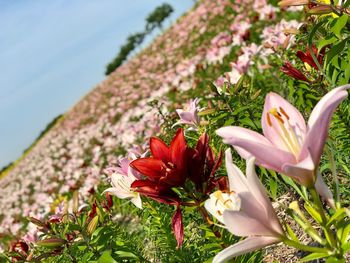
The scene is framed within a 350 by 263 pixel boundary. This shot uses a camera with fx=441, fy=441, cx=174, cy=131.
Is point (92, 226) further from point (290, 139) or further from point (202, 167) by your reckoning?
point (290, 139)

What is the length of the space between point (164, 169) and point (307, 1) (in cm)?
99

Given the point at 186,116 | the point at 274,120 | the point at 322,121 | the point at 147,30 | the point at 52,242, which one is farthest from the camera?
the point at 147,30

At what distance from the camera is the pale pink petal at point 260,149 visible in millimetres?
1064

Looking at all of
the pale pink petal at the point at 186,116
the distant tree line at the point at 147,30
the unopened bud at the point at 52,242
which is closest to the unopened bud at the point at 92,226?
the unopened bud at the point at 52,242

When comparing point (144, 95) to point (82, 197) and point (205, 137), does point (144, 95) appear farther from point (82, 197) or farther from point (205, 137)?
point (205, 137)

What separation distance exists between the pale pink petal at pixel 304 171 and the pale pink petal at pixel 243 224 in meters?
0.14

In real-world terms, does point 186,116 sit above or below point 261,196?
below

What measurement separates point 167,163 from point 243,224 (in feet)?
1.44

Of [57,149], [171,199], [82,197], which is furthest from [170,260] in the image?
[57,149]

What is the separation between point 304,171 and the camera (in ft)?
3.50

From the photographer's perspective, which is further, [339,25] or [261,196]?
[339,25]

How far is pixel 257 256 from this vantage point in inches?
74.5

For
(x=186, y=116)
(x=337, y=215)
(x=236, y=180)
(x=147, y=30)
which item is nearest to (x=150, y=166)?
(x=236, y=180)

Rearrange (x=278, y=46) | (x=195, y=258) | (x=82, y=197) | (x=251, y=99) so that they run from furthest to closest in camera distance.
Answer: (x=82, y=197)
(x=278, y=46)
(x=251, y=99)
(x=195, y=258)
